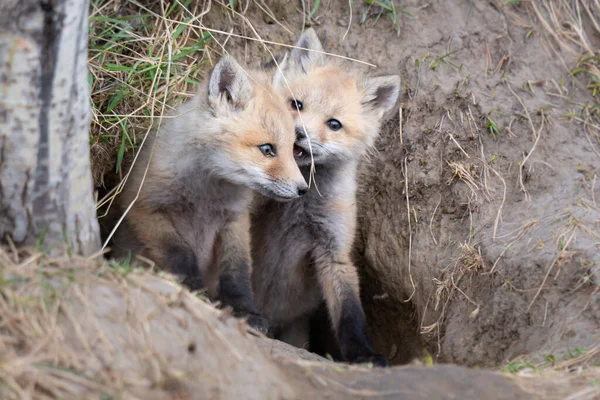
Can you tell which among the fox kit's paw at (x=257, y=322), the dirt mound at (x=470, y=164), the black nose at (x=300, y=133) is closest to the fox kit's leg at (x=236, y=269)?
the fox kit's paw at (x=257, y=322)

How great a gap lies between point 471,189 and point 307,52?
1570 mm

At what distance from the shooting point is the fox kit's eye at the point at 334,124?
4824 mm

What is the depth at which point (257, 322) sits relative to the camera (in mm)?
4137

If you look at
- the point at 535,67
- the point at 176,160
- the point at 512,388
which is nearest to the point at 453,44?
the point at 535,67

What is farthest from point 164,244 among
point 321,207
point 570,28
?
point 570,28

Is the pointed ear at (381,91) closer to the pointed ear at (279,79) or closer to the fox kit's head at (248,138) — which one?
the pointed ear at (279,79)

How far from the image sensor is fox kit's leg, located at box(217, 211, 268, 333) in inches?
167

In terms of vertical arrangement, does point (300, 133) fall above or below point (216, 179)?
above

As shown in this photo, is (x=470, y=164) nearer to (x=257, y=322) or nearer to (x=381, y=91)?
(x=381, y=91)

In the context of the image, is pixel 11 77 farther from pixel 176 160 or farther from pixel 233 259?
pixel 233 259

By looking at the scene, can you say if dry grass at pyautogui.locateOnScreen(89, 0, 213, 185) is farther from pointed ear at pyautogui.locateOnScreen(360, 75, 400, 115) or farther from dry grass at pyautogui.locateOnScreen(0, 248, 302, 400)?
dry grass at pyautogui.locateOnScreen(0, 248, 302, 400)

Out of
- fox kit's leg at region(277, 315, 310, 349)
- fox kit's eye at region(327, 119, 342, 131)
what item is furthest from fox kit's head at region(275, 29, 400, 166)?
fox kit's leg at region(277, 315, 310, 349)

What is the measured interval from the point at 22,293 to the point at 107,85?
2.70m

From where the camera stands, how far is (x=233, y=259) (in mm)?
4484
